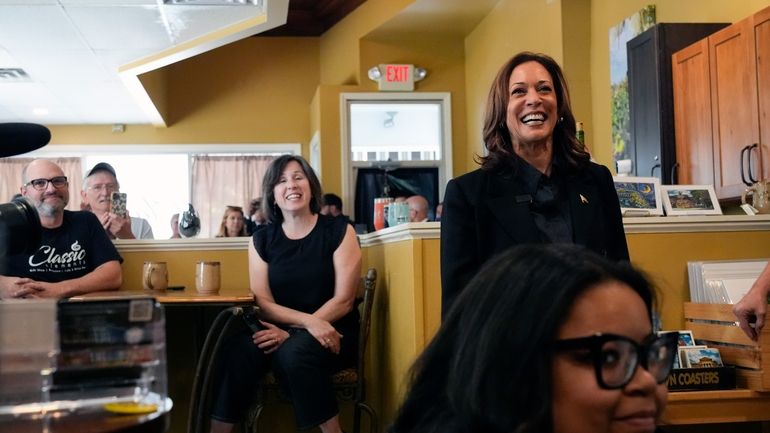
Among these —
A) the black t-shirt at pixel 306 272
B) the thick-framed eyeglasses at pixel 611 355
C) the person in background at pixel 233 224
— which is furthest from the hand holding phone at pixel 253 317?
the thick-framed eyeglasses at pixel 611 355

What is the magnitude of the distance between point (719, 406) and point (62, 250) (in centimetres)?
242

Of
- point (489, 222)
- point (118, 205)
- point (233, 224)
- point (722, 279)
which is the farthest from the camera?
point (233, 224)

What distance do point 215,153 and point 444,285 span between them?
7.12 m

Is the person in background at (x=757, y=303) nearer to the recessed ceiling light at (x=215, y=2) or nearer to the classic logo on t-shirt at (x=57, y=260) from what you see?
the classic logo on t-shirt at (x=57, y=260)

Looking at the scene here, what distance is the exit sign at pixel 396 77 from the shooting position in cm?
767

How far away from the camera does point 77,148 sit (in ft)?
30.1

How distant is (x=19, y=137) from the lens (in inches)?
34.9

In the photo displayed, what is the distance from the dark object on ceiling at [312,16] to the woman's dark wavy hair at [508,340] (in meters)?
7.36

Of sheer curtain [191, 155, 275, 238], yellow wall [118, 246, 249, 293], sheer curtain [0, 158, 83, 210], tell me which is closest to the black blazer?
yellow wall [118, 246, 249, 293]

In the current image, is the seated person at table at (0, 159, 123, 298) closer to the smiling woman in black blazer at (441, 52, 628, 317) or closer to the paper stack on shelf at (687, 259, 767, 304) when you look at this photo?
the smiling woman in black blazer at (441, 52, 628, 317)

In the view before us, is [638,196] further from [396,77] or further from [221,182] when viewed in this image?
[221,182]

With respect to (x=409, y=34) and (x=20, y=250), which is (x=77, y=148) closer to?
(x=409, y=34)

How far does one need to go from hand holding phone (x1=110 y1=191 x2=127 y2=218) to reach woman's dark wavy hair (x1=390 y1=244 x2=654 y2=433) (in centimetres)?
327

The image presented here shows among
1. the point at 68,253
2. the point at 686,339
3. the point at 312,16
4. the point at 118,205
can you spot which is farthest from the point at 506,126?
the point at 312,16
